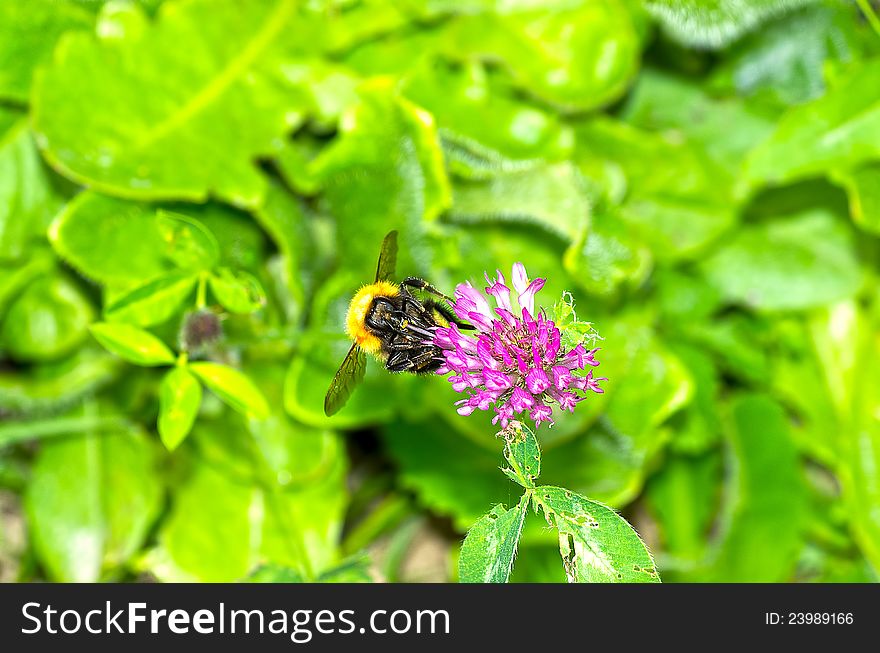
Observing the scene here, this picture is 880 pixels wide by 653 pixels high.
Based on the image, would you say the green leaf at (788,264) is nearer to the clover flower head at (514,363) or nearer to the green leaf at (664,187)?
the green leaf at (664,187)

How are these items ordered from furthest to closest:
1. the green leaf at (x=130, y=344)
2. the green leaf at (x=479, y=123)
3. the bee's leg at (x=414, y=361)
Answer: the green leaf at (x=479, y=123) < the green leaf at (x=130, y=344) < the bee's leg at (x=414, y=361)

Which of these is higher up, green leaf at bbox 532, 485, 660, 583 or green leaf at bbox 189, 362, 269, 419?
green leaf at bbox 189, 362, 269, 419

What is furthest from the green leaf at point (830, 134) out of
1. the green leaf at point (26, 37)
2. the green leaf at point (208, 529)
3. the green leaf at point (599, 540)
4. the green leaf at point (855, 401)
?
the green leaf at point (26, 37)

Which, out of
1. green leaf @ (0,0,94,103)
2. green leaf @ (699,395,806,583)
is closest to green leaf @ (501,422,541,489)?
green leaf @ (699,395,806,583)

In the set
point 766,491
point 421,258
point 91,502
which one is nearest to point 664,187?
point 421,258

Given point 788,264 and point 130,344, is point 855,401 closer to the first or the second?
point 788,264

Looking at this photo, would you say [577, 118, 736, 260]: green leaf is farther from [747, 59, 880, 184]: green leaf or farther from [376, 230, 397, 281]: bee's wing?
[376, 230, 397, 281]: bee's wing
